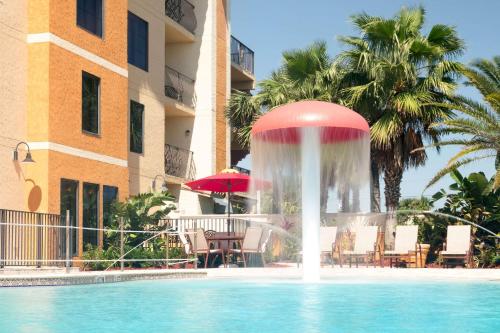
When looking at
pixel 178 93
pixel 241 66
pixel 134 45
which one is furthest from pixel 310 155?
pixel 241 66

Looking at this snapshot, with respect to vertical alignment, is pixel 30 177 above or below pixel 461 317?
above

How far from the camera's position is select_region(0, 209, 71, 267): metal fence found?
754 inches

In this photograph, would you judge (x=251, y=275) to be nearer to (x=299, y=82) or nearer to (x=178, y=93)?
(x=299, y=82)

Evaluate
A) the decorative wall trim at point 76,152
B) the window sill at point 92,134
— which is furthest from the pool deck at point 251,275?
the window sill at point 92,134

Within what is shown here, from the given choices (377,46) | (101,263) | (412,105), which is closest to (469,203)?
(412,105)

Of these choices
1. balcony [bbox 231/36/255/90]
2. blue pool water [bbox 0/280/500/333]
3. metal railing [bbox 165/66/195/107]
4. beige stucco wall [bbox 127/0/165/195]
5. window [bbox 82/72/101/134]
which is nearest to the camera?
blue pool water [bbox 0/280/500/333]

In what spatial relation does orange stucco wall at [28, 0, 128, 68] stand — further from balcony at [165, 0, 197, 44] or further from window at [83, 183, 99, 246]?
balcony at [165, 0, 197, 44]

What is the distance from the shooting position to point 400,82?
85.6ft

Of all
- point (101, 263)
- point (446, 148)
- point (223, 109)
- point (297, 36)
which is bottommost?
point (101, 263)

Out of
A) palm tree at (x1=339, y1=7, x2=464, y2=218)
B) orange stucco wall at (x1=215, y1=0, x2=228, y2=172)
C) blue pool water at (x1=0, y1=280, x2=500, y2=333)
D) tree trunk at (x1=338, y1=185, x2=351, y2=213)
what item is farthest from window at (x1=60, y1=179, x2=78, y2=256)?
orange stucco wall at (x1=215, y1=0, x2=228, y2=172)

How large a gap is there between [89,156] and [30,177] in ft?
7.70

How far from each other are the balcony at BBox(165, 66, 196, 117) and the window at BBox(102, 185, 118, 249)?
6.34m

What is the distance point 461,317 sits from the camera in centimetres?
1013

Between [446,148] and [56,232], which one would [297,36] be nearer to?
[446,148]
